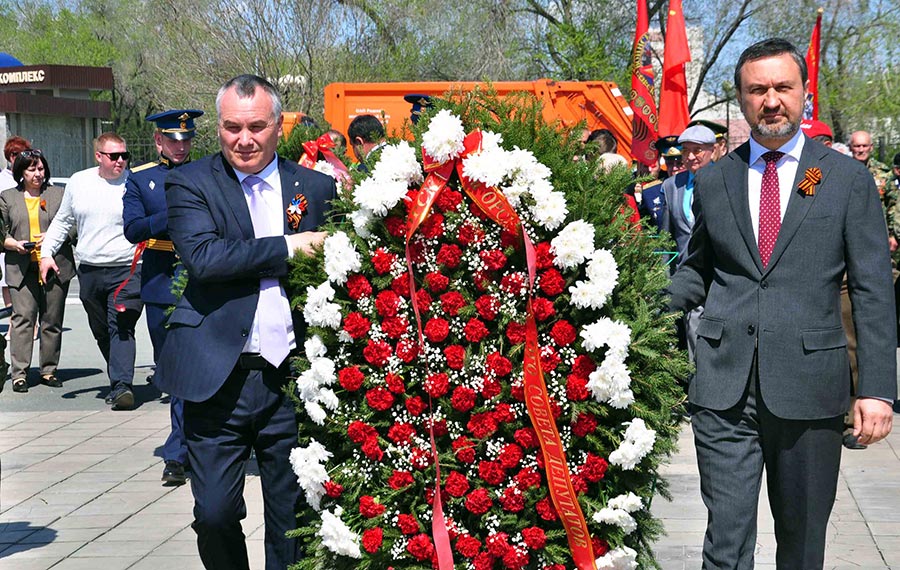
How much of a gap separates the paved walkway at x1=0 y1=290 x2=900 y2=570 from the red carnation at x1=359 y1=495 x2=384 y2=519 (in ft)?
5.41

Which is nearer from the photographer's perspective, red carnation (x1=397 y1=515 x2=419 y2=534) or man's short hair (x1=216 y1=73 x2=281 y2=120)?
red carnation (x1=397 y1=515 x2=419 y2=534)

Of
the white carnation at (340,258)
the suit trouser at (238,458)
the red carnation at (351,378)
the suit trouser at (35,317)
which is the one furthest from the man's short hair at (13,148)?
the red carnation at (351,378)

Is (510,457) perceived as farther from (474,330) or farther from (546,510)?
(474,330)

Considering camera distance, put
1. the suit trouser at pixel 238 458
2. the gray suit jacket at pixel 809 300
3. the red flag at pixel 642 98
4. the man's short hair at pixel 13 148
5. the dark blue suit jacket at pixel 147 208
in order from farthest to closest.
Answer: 1. the red flag at pixel 642 98
2. the man's short hair at pixel 13 148
3. the dark blue suit jacket at pixel 147 208
4. the suit trouser at pixel 238 458
5. the gray suit jacket at pixel 809 300

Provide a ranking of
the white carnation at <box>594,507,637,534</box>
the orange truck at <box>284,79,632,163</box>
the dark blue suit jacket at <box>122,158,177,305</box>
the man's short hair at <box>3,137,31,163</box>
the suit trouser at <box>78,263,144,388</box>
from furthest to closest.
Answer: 1. the orange truck at <box>284,79,632,163</box>
2. the man's short hair at <box>3,137,31,163</box>
3. the suit trouser at <box>78,263,144,388</box>
4. the dark blue suit jacket at <box>122,158,177,305</box>
5. the white carnation at <box>594,507,637,534</box>

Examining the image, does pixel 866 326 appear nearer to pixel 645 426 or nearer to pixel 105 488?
pixel 645 426

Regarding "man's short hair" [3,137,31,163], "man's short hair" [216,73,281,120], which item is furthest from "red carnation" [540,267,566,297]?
"man's short hair" [3,137,31,163]

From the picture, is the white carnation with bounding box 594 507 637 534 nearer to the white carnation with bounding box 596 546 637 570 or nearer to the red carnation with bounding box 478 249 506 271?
the white carnation with bounding box 596 546 637 570

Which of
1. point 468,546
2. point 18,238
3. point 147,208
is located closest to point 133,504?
point 147,208

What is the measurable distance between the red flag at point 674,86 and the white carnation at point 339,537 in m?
7.19

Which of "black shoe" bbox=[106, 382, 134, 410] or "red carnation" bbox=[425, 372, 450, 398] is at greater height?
"red carnation" bbox=[425, 372, 450, 398]

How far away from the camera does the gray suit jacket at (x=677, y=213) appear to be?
777 centimetres

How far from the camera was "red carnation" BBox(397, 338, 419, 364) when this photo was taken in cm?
413

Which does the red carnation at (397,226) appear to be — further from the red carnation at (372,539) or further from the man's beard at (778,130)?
the man's beard at (778,130)
